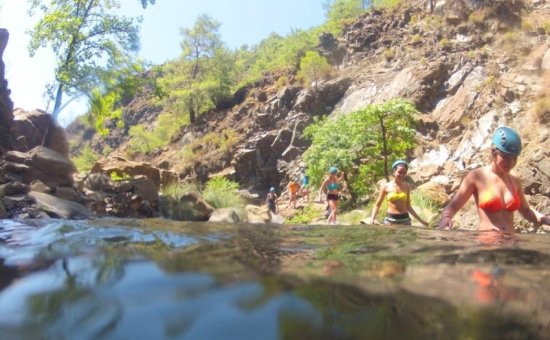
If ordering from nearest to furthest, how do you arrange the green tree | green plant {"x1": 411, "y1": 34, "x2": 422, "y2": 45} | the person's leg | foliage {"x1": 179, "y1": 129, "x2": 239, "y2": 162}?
the person's leg < green plant {"x1": 411, "y1": 34, "x2": 422, "y2": 45} < the green tree < foliage {"x1": 179, "y1": 129, "x2": 239, "y2": 162}

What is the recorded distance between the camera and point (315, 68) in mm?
29391

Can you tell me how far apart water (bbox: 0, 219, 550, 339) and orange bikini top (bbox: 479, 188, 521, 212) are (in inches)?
28.0

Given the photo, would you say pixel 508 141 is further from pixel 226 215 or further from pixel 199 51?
pixel 199 51

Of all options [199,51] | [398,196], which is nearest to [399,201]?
[398,196]

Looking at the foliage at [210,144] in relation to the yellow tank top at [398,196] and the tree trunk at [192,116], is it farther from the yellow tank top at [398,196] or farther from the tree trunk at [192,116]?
the yellow tank top at [398,196]

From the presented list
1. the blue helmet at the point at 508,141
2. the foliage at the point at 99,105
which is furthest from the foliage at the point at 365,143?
the blue helmet at the point at 508,141

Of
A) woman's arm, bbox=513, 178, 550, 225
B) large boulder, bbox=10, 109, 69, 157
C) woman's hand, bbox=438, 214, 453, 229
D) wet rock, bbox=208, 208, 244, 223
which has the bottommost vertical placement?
wet rock, bbox=208, 208, 244, 223

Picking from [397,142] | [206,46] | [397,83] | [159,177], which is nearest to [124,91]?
[159,177]

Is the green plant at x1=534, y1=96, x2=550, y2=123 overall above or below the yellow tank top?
above

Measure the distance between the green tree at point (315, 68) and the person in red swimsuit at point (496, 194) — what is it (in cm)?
2600

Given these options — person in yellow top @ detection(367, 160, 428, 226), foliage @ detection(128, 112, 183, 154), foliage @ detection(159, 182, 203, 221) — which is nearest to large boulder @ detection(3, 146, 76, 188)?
foliage @ detection(159, 182, 203, 221)

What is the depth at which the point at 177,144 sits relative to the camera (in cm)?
3709

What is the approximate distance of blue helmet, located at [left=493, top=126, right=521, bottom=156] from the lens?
3320mm

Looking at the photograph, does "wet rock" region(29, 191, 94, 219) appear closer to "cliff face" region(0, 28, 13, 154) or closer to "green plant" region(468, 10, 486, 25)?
"cliff face" region(0, 28, 13, 154)
